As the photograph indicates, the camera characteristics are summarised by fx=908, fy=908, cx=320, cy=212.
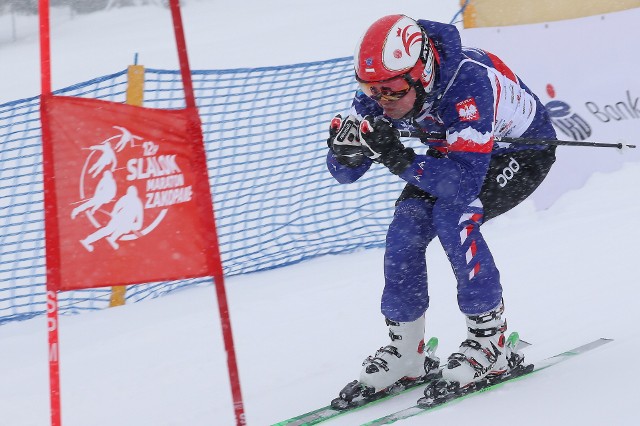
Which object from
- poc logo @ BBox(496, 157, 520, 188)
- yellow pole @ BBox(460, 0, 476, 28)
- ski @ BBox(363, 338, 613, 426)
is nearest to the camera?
ski @ BBox(363, 338, 613, 426)

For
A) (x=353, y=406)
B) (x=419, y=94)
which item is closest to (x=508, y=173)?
(x=419, y=94)

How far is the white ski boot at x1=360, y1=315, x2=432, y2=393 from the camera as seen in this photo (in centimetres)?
416

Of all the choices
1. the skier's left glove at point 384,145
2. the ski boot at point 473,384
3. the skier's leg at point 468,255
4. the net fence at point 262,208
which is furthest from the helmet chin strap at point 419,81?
the net fence at point 262,208

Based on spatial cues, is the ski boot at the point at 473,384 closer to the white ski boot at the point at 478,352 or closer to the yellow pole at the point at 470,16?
the white ski boot at the point at 478,352

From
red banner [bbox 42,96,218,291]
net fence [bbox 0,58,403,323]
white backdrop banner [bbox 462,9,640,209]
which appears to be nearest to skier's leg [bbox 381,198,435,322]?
red banner [bbox 42,96,218,291]

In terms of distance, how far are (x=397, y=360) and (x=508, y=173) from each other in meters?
1.04

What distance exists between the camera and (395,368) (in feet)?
13.8

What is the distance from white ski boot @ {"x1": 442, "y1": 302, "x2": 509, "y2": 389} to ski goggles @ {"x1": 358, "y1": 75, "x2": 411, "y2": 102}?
3.43 ft

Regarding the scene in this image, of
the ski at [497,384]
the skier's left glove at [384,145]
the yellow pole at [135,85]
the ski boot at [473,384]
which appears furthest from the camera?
the yellow pole at [135,85]

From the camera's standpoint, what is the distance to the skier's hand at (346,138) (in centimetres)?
377

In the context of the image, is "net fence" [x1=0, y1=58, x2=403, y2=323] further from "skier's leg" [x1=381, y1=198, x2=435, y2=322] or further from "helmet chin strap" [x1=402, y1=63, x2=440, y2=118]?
"helmet chin strap" [x1=402, y1=63, x2=440, y2=118]

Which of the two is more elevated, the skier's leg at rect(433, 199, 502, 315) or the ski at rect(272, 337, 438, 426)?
the skier's leg at rect(433, 199, 502, 315)

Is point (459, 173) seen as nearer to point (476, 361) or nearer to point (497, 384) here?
point (476, 361)

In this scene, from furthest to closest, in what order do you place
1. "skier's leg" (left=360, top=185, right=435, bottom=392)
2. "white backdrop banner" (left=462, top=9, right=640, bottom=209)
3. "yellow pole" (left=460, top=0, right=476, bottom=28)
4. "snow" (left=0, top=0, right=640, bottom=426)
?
"yellow pole" (left=460, top=0, right=476, bottom=28), "white backdrop banner" (left=462, top=9, right=640, bottom=209), "skier's leg" (left=360, top=185, right=435, bottom=392), "snow" (left=0, top=0, right=640, bottom=426)
